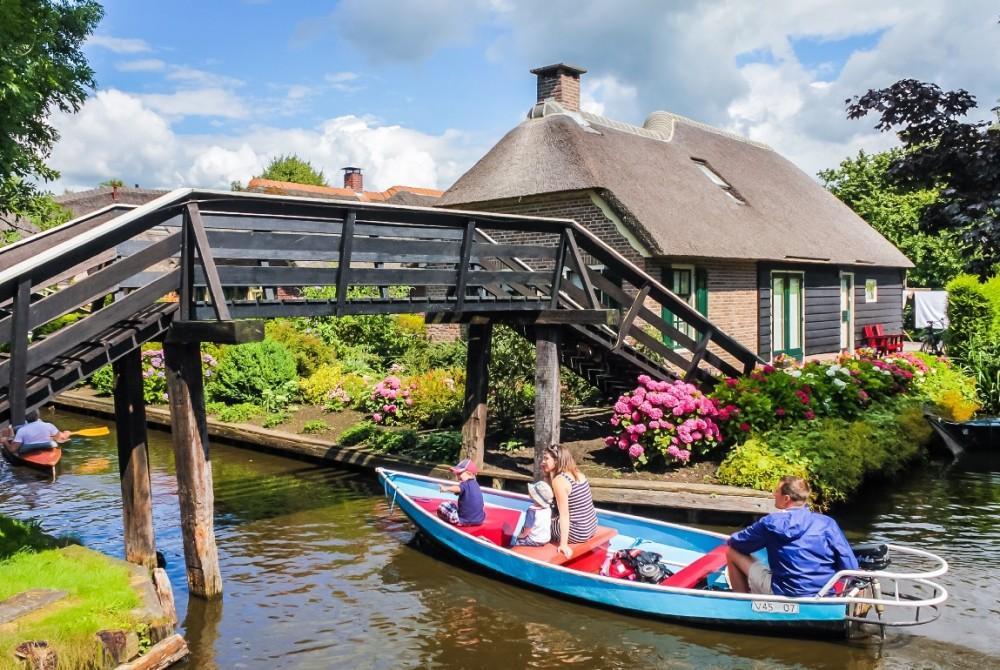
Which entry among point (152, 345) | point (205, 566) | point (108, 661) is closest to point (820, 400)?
point (205, 566)

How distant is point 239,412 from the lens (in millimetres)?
16297

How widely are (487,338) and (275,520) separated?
3.64m

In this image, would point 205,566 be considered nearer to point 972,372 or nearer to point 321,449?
point 321,449

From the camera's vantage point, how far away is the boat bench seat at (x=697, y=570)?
7559mm

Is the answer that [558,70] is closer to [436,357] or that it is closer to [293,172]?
[436,357]

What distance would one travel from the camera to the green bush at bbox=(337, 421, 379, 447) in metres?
14.0

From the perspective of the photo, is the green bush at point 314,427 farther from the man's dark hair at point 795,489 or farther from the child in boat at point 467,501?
the man's dark hair at point 795,489

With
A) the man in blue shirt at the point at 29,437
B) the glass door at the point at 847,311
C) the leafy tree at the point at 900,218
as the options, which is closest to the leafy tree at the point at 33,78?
the man in blue shirt at the point at 29,437

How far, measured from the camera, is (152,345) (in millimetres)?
20281

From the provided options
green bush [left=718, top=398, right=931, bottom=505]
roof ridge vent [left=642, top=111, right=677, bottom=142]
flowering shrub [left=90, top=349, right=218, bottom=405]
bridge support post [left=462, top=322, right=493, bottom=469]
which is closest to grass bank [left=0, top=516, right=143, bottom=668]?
bridge support post [left=462, top=322, right=493, bottom=469]

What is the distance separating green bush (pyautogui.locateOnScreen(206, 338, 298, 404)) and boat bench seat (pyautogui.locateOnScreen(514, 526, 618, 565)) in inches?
379

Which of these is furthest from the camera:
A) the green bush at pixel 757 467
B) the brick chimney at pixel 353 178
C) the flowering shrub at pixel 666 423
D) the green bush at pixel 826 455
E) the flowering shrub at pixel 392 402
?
the brick chimney at pixel 353 178

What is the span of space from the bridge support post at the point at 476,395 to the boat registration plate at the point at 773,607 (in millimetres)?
5414

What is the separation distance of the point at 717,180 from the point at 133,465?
56.5 feet
